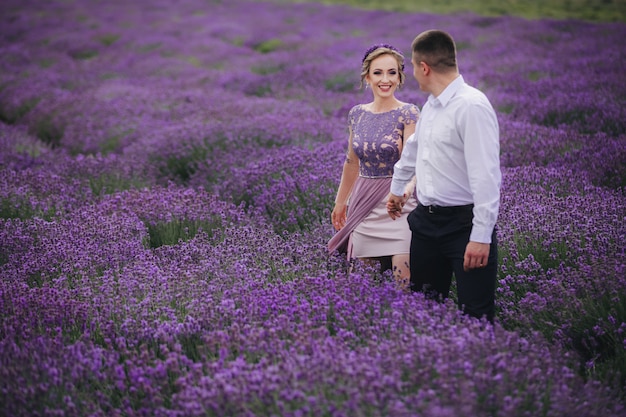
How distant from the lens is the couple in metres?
2.25

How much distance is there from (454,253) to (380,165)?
817mm

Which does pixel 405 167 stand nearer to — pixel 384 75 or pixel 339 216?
pixel 384 75

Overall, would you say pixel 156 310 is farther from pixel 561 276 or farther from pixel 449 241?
pixel 561 276

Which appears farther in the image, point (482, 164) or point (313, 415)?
point (482, 164)

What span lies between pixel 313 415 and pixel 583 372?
1.51 meters

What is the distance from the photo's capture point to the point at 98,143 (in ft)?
24.1

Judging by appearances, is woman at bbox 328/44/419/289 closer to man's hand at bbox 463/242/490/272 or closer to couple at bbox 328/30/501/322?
couple at bbox 328/30/501/322

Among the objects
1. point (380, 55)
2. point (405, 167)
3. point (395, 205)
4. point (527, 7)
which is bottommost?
point (395, 205)

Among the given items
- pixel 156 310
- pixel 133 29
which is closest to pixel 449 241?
pixel 156 310

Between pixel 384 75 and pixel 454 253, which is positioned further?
pixel 384 75

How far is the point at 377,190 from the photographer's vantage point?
316cm

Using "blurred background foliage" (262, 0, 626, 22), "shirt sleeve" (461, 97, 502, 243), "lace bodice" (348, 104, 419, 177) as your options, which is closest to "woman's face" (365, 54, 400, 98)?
"lace bodice" (348, 104, 419, 177)

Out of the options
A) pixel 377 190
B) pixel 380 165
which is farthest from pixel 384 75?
pixel 377 190

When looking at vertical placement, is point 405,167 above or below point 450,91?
below
